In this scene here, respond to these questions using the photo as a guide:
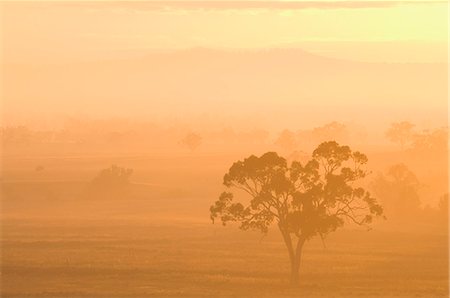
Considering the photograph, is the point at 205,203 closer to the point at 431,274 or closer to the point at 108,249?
the point at 108,249

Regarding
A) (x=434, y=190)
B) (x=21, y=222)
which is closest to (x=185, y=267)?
(x=21, y=222)

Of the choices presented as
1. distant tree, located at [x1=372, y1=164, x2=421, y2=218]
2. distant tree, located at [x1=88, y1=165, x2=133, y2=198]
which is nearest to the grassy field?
distant tree, located at [x1=372, y1=164, x2=421, y2=218]

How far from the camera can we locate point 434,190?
14050 cm

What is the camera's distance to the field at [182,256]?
63250mm

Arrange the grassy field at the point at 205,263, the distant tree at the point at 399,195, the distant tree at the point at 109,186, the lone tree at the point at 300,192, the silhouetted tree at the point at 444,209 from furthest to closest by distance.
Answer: the distant tree at the point at 109,186 < the distant tree at the point at 399,195 < the silhouetted tree at the point at 444,209 < the lone tree at the point at 300,192 < the grassy field at the point at 205,263

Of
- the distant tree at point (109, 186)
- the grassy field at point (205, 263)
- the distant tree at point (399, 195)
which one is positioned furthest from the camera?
the distant tree at point (109, 186)

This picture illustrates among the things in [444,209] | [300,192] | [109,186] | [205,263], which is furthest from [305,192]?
[109,186]

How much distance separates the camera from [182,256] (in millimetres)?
78312

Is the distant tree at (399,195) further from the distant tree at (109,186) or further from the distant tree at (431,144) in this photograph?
the distant tree at (431,144)

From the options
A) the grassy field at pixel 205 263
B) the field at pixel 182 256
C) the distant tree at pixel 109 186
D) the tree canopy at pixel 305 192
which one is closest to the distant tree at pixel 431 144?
the distant tree at pixel 109 186

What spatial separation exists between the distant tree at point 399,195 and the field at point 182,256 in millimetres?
11913

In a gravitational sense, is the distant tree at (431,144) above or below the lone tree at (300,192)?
above

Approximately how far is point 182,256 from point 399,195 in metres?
44.0

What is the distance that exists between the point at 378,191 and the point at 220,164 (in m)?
65.3
